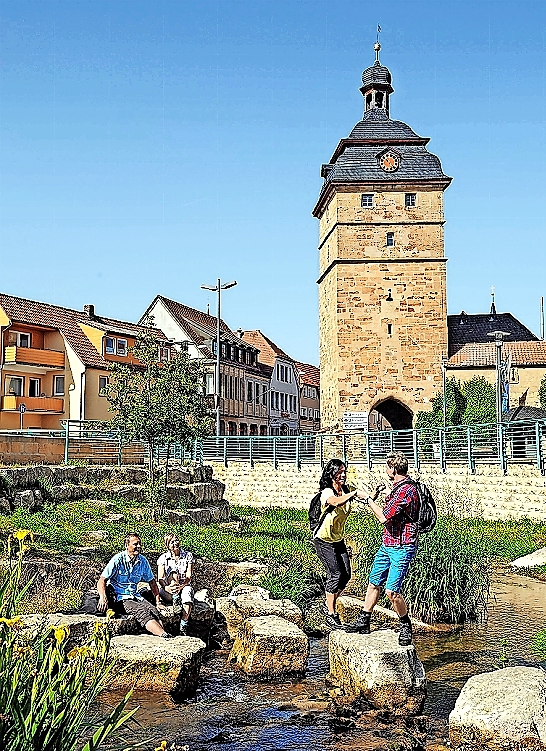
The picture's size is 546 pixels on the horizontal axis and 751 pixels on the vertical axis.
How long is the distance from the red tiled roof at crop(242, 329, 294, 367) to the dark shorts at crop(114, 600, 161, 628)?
58.6 metres

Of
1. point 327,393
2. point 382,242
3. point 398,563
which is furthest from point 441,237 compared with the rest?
point 398,563

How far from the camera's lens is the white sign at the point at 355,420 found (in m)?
40.7

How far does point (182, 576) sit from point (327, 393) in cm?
3516

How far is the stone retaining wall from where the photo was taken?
67.2 ft

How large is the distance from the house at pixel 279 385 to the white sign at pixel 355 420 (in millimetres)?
25914

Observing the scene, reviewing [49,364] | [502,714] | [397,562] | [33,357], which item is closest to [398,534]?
[397,562]

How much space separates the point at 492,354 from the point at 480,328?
2515mm

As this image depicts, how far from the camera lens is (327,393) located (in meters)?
45.0

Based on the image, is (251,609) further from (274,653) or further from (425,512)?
(425,512)

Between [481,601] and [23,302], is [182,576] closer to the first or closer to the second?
[481,601]

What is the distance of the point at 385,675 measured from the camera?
281 inches

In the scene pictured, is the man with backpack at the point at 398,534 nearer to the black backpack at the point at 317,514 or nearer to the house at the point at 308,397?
the black backpack at the point at 317,514

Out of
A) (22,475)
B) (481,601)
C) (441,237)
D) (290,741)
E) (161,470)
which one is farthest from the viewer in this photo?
(441,237)

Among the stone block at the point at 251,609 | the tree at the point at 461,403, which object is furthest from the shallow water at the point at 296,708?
the tree at the point at 461,403
